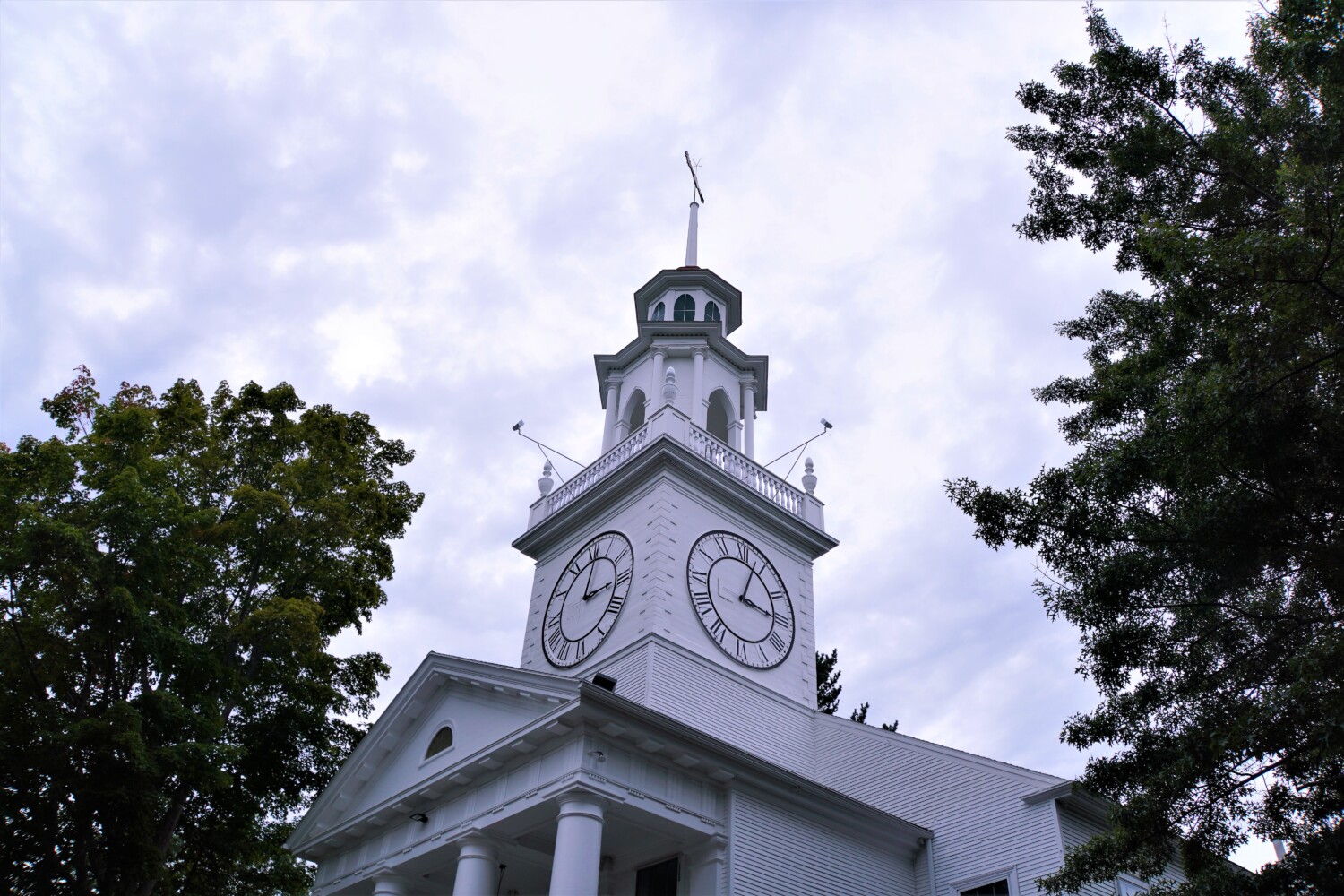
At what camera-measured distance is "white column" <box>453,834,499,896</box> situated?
14766 millimetres

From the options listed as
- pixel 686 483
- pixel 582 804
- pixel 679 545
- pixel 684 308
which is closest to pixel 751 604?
pixel 679 545

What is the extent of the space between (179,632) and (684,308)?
17.7 m

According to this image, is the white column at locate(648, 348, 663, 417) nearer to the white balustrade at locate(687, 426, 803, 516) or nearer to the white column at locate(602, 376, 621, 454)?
the white column at locate(602, 376, 621, 454)

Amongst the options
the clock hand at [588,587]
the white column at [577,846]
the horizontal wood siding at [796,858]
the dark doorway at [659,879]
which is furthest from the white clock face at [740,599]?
the white column at [577,846]

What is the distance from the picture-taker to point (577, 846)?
13.4 m

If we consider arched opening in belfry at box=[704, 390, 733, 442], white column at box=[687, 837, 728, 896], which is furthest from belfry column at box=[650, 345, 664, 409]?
white column at box=[687, 837, 728, 896]

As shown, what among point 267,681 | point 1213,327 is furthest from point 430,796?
→ point 1213,327

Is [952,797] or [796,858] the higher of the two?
[952,797]

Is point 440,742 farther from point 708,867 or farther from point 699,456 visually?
point 699,456

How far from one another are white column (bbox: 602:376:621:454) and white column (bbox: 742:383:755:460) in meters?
3.63

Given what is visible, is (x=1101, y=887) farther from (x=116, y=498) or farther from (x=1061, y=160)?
(x=116, y=498)

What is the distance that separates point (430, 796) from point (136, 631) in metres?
5.40

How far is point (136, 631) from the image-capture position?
593 inches

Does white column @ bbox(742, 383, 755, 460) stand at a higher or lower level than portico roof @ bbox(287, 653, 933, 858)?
higher
